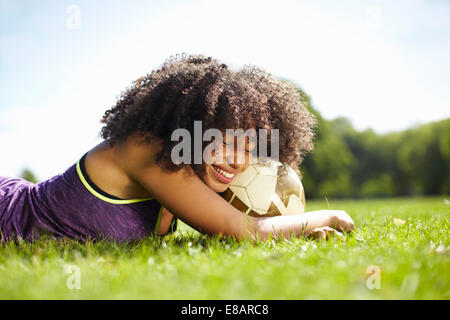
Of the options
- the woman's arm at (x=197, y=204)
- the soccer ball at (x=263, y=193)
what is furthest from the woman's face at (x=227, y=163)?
the woman's arm at (x=197, y=204)

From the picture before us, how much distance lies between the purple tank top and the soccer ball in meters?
0.80

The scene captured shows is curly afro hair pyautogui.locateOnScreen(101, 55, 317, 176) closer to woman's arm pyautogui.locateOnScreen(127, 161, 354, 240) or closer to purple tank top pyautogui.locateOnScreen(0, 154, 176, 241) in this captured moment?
woman's arm pyautogui.locateOnScreen(127, 161, 354, 240)

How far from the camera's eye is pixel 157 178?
2.81 meters

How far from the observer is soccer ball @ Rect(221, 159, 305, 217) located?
3461mm

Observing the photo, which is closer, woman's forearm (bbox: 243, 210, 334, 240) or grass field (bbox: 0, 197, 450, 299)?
grass field (bbox: 0, 197, 450, 299)

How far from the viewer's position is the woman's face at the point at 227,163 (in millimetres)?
3125

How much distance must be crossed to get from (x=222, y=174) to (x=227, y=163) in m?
0.15

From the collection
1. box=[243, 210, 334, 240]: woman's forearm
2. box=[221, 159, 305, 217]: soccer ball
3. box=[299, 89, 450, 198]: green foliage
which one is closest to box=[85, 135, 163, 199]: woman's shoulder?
box=[221, 159, 305, 217]: soccer ball

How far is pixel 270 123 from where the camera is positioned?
11.6 feet

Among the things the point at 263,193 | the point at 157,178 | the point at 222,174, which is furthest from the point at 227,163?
the point at 157,178

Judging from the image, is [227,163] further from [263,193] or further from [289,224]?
[289,224]

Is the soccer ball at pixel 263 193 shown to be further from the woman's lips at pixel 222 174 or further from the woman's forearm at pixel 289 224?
the woman's forearm at pixel 289 224

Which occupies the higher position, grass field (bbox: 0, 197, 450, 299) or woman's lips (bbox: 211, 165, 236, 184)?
woman's lips (bbox: 211, 165, 236, 184)
